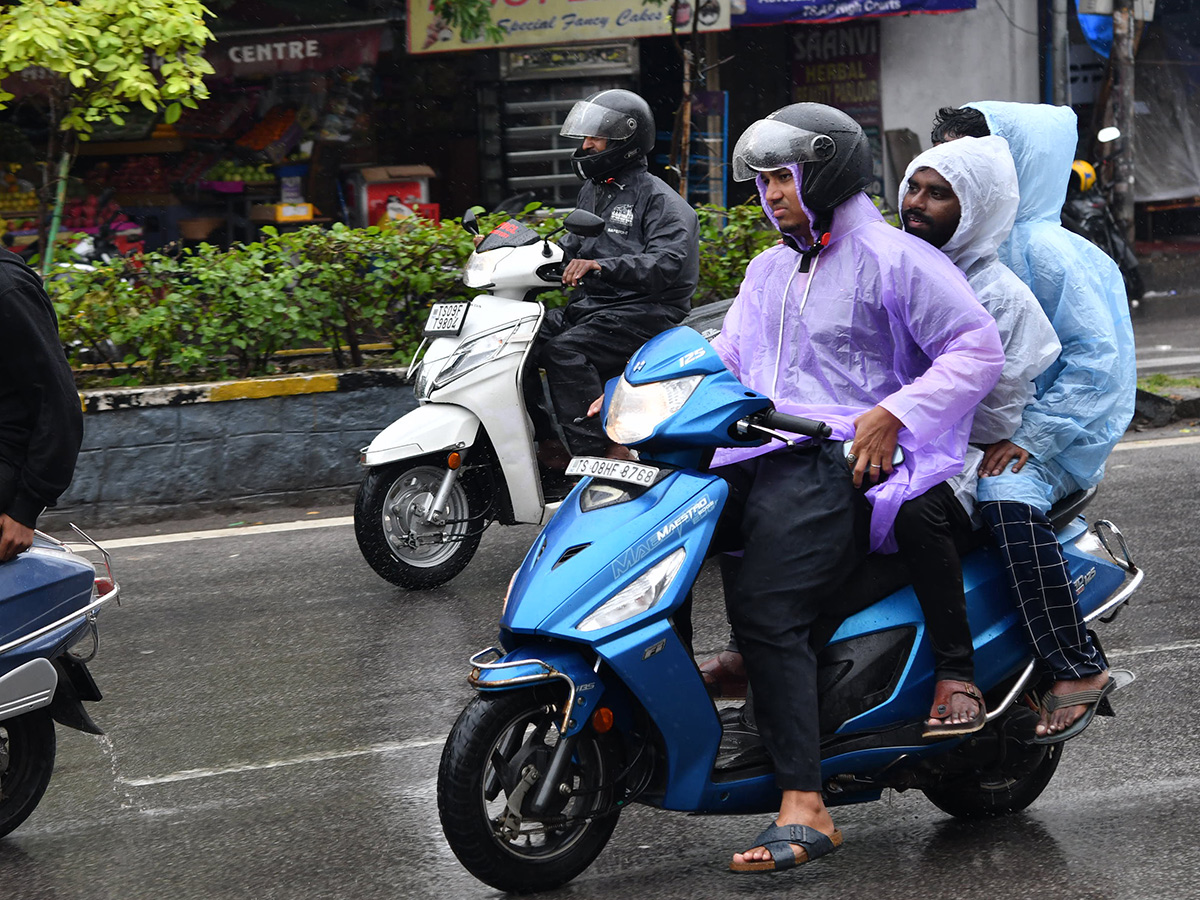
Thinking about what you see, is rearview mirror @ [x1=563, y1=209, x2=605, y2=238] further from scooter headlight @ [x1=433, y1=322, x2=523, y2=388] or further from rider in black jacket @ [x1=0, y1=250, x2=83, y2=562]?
rider in black jacket @ [x1=0, y1=250, x2=83, y2=562]

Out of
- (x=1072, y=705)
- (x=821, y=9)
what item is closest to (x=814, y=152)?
(x=1072, y=705)

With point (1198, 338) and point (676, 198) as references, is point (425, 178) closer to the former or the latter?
point (1198, 338)

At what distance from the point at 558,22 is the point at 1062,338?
11054 mm

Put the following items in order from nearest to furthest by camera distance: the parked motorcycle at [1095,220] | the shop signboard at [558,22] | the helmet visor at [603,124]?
the helmet visor at [603,124]
the parked motorcycle at [1095,220]
the shop signboard at [558,22]

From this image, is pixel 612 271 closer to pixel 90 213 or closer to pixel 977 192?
pixel 977 192

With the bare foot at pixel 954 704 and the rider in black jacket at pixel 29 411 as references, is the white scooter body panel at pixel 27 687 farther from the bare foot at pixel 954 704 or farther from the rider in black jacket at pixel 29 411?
the bare foot at pixel 954 704

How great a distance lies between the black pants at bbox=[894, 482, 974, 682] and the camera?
328cm

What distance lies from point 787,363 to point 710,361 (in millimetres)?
343

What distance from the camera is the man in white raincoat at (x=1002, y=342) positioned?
10.9 ft

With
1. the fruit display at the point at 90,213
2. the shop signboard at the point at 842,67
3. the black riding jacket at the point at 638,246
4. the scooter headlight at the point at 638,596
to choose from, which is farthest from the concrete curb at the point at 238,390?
the shop signboard at the point at 842,67

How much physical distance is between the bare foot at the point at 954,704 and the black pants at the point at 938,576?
0.02 metres

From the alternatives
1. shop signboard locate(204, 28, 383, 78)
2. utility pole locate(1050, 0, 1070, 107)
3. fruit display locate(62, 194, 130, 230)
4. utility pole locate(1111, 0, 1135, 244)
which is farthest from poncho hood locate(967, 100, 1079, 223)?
utility pole locate(1111, 0, 1135, 244)

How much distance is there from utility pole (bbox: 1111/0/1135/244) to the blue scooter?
12.9 meters

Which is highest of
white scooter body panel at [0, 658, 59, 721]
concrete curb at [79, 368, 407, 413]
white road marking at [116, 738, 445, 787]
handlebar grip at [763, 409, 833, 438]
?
handlebar grip at [763, 409, 833, 438]
